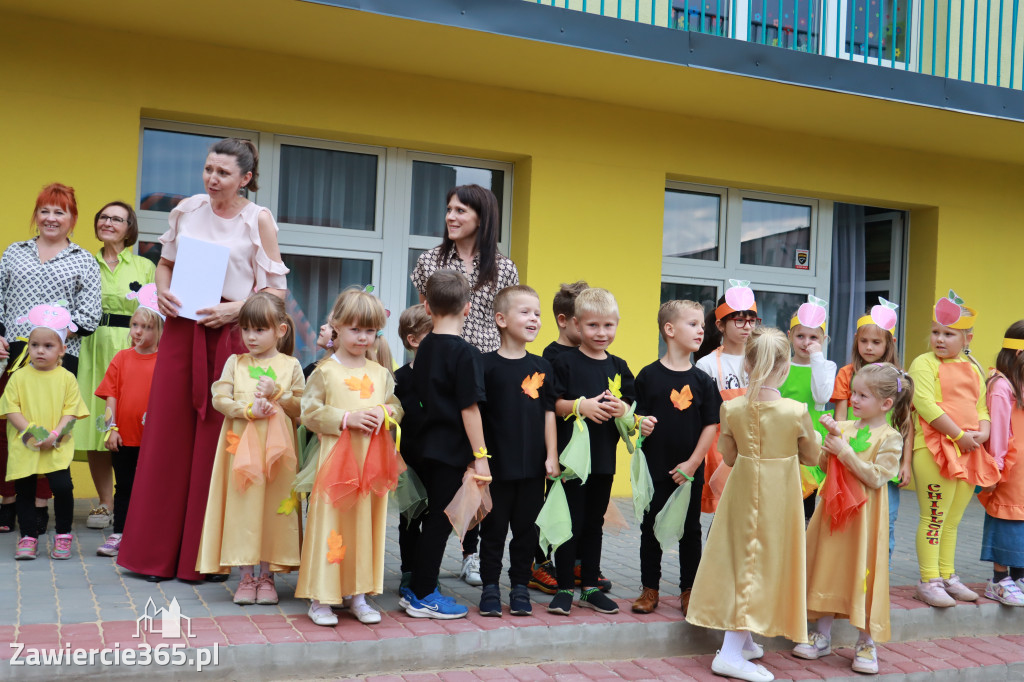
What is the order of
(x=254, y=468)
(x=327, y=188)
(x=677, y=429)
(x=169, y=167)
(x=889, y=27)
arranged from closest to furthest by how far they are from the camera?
(x=254, y=468), (x=677, y=429), (x=169, y=167), (x=327, y=188), (x=889, y=27)

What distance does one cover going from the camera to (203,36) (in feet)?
22.7

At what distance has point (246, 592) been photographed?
430 centimetres

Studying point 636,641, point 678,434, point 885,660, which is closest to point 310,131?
point 678,434

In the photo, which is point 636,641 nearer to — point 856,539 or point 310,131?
point 856,539

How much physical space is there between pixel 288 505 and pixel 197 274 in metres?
1.25

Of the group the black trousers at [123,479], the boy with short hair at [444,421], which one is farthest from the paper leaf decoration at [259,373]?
the black trousers at [123,479]

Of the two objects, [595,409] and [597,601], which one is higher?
[595,409]

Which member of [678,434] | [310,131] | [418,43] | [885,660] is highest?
[418,43]

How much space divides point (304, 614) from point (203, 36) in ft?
15.2

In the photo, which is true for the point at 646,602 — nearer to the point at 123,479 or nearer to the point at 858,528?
the point at 858,528

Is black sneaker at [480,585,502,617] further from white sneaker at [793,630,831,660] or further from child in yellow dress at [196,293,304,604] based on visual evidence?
white sneaker at [793,630,831,660]

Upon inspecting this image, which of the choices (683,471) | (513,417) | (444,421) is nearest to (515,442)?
(513,417)

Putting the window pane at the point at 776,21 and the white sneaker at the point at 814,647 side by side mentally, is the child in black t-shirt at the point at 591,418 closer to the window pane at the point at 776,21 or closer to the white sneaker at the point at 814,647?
the white sneaker at the point at 814,647

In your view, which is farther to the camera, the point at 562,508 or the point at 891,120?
the point at 891,120
